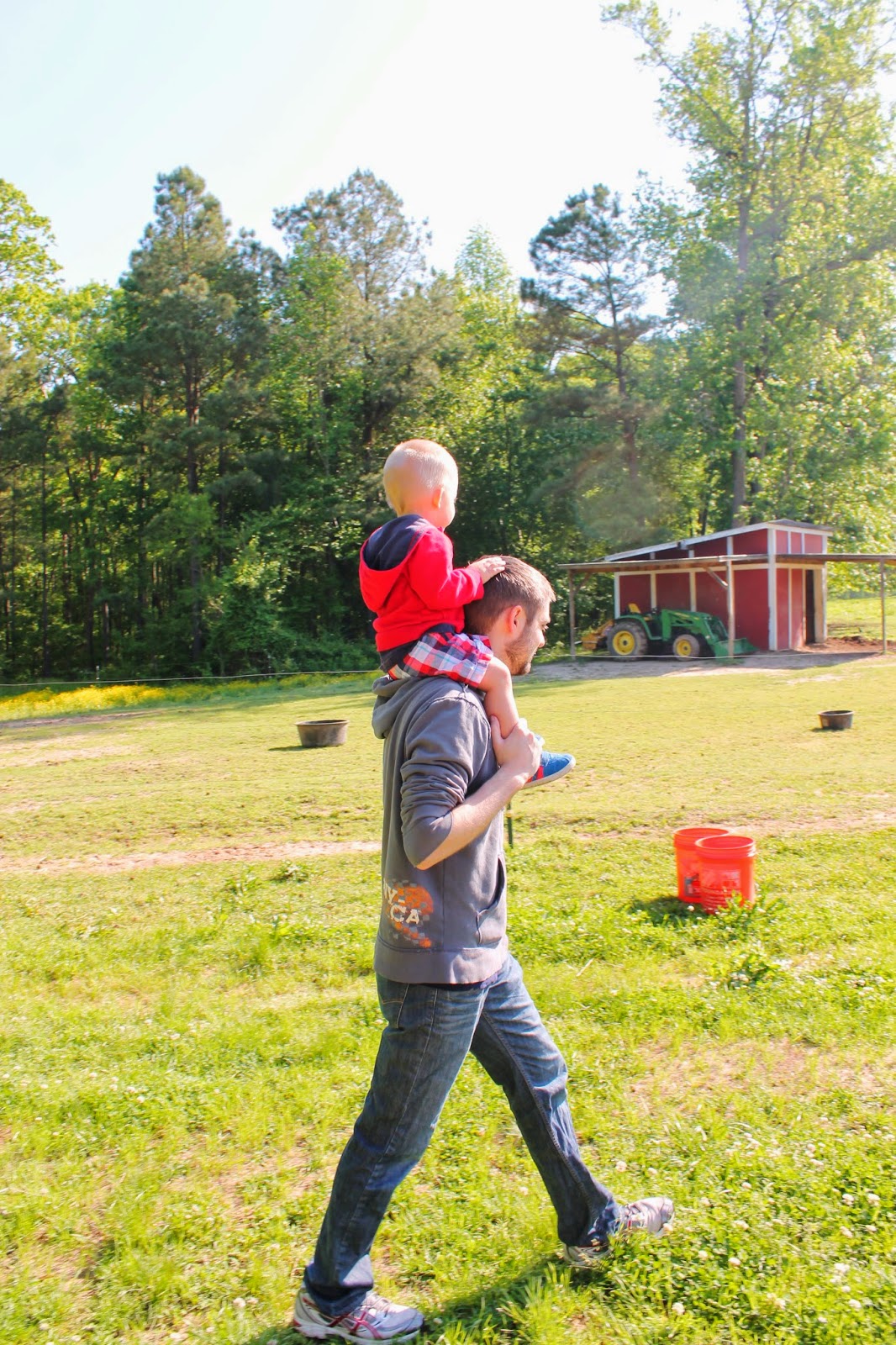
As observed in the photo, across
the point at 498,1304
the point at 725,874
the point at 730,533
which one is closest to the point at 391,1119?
the point at 498,1304

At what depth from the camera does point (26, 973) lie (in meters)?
4.77

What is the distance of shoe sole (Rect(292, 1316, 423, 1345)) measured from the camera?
224cm

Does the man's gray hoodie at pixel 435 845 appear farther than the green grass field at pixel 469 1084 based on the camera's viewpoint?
No

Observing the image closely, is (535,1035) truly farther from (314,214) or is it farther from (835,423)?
(314,214)

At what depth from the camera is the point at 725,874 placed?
500cm

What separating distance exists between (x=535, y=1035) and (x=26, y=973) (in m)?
3.25

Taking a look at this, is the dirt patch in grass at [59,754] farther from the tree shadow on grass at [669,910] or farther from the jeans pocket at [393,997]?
the jeans pocket at [393,997]

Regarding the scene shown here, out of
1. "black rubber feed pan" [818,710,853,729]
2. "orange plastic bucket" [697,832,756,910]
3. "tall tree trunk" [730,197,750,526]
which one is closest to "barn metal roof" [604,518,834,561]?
"tall tree trunk" [730,197,750,526]

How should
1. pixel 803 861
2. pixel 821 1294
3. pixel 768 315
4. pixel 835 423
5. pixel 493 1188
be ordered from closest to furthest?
1. pixel 821 1294
2. pixel 493 1188
3. pixel 803 861
4. pixel 835 423
5. pixel 768 315

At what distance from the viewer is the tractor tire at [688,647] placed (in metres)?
26.3

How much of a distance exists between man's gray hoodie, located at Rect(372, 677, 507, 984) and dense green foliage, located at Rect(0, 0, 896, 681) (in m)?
29.9

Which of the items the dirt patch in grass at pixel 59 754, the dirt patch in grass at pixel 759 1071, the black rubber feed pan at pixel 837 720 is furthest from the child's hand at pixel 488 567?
the dirt patch in grass at pixel 59 754

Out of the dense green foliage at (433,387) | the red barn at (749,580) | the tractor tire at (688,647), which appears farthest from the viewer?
the dense green foliage at (433,387)

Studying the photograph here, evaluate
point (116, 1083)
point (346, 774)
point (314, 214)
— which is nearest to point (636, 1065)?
point (116, 1083)
